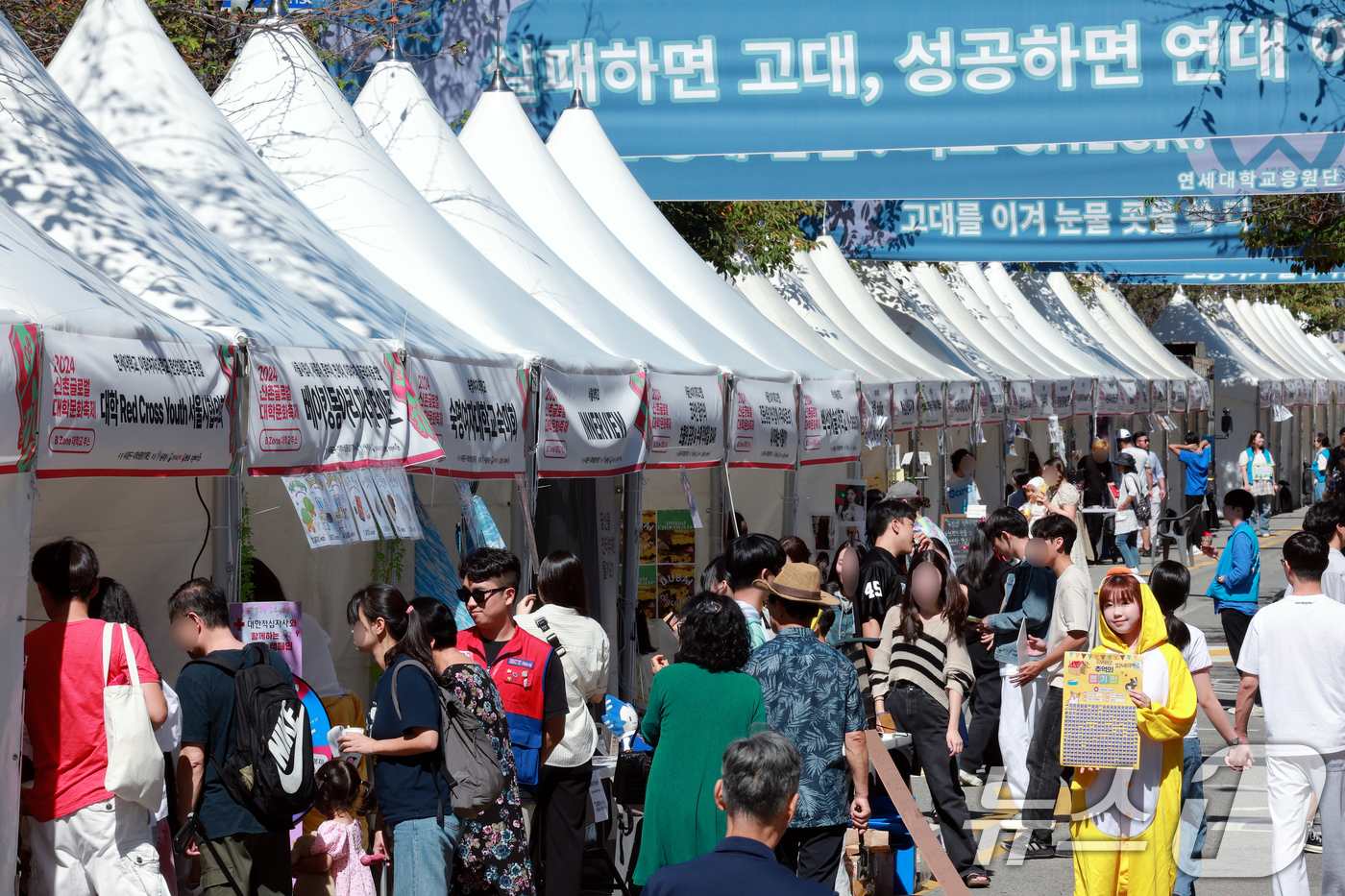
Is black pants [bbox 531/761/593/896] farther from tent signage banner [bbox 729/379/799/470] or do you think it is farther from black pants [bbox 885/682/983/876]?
tent signage banner [bbox 729/379/799/470]

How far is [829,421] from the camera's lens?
37.3ft

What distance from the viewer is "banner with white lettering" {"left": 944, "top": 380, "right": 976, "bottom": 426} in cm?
1762

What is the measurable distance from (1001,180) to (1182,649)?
232 inches

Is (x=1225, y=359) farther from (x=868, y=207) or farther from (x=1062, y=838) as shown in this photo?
(x=1062, y=838)

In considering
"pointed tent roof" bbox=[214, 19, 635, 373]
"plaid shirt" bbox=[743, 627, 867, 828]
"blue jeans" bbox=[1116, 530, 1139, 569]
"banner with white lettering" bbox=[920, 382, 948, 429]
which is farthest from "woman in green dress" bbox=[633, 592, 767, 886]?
"blue jeans" bbox=[1116, 530, 1139, 569]

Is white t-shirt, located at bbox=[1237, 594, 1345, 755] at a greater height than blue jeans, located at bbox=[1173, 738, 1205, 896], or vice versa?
white t-shirt, located at bbox=[1237, 594, 1345, 755]

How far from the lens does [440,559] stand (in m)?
7.76

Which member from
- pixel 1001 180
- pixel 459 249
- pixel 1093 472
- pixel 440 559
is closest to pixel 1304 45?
pixel 1001 180

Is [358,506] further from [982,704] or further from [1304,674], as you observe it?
[982,704]

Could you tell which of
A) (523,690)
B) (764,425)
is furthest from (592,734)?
(764,425)

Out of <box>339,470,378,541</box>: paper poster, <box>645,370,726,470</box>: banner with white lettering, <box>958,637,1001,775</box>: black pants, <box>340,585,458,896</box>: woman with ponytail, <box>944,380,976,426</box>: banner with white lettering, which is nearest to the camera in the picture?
<box>340,585,458,896</box>: woman with ponytail

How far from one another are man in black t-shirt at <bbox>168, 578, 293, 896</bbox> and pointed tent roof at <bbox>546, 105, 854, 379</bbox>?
6.62 meters

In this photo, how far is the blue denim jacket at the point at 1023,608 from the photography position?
8133 mm

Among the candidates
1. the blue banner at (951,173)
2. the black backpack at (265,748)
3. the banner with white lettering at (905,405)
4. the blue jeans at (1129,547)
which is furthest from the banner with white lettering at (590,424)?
the blue jeans at (1129,547)
